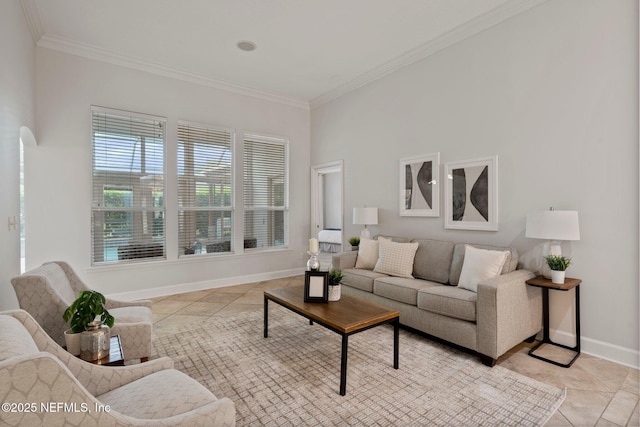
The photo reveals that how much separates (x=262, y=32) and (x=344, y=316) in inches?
132

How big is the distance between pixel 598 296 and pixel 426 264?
1534mm

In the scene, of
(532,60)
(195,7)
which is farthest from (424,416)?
(195,7)

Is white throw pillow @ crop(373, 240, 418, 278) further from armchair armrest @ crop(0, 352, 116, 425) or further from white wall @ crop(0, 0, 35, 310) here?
white wall @ crop(0, 0, 35, 310)

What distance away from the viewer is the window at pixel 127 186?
439 cm

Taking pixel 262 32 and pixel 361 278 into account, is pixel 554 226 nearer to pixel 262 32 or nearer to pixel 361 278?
pixel 361 278

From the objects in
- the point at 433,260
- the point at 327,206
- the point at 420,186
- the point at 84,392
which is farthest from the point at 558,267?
the point at 327,206

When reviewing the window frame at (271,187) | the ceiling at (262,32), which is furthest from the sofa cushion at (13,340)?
the window frame at (271,187)

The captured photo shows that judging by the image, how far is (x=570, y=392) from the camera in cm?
228

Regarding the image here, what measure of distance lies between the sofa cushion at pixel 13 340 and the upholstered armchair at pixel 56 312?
97 centimetres

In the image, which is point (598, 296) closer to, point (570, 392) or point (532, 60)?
point (570, 392)

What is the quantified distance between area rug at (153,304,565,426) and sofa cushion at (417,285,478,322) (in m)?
0.37

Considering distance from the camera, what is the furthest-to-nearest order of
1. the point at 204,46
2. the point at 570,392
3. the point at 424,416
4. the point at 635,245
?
the point at 204,46
the point at 635,245
the point at 570,392
the point at 424,416

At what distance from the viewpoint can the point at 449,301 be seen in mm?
2889

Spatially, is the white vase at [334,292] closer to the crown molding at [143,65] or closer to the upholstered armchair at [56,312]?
the upholstered armchair at [56,312]
